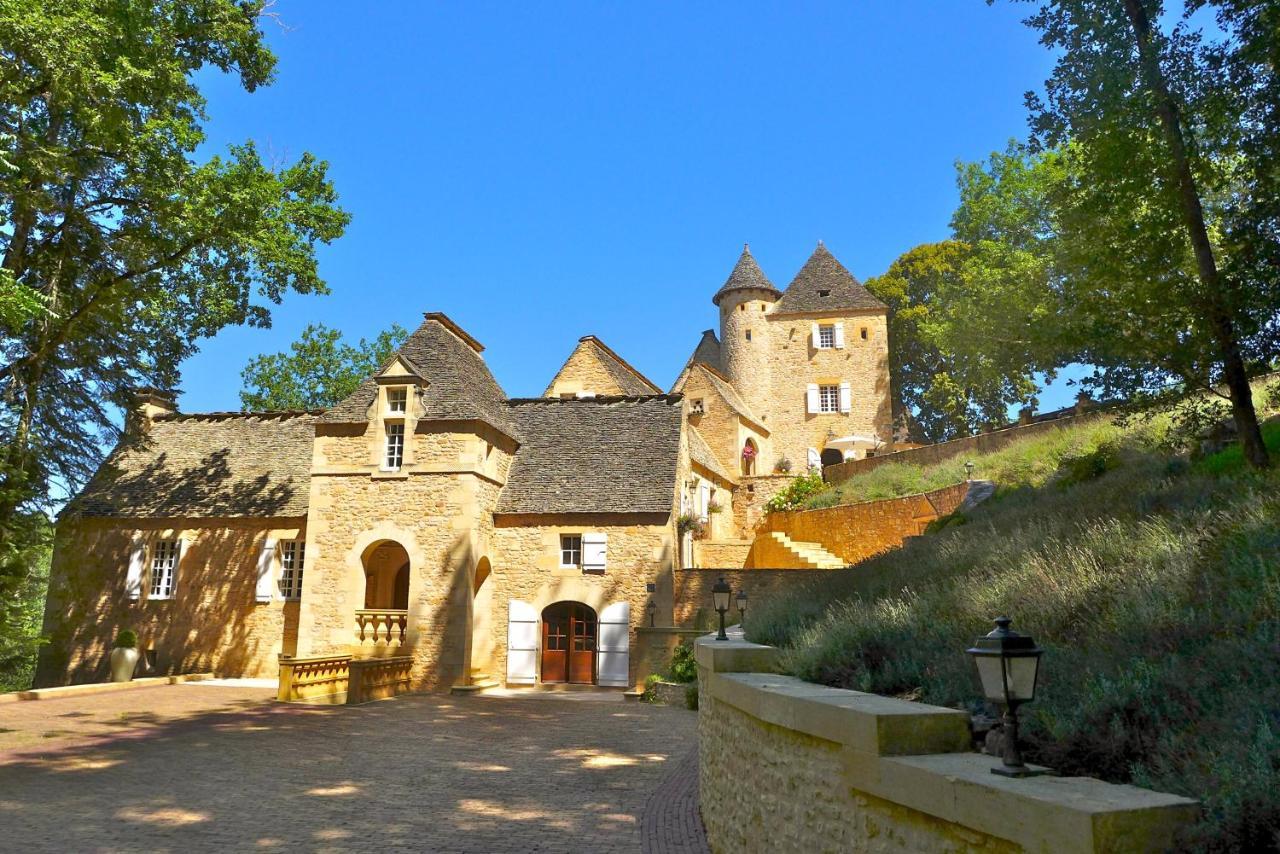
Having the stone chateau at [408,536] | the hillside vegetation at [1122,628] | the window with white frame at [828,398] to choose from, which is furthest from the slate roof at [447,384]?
the window with white frame at [828,398]

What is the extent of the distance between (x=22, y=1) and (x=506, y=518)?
1336 cm

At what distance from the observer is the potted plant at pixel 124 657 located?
20047mm

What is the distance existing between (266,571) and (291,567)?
623 millimetres

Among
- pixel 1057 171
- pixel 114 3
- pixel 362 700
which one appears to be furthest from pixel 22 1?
pixel 1057 171

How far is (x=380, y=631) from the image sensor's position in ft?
63.3

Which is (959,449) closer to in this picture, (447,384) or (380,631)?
(447,384)

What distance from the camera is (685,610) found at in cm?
2006

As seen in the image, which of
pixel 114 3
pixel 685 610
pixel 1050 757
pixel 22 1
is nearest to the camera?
pixel 1050 757

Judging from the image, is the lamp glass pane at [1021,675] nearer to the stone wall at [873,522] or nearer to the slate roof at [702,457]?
the stone wall at [873,522]

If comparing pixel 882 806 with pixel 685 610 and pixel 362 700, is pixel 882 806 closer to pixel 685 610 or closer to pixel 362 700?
pixel 362 700

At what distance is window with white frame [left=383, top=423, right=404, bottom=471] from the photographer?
20219 mm

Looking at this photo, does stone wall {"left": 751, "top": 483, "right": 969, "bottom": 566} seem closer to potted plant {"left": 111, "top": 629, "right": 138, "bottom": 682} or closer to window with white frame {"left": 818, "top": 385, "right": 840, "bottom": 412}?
window with white frame {"left": 818, "top": 385, "right": 840, "bottom": 412}

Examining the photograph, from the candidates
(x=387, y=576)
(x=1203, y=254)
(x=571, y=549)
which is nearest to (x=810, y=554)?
(x=571, y=549)

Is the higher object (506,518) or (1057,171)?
(1057,171)
